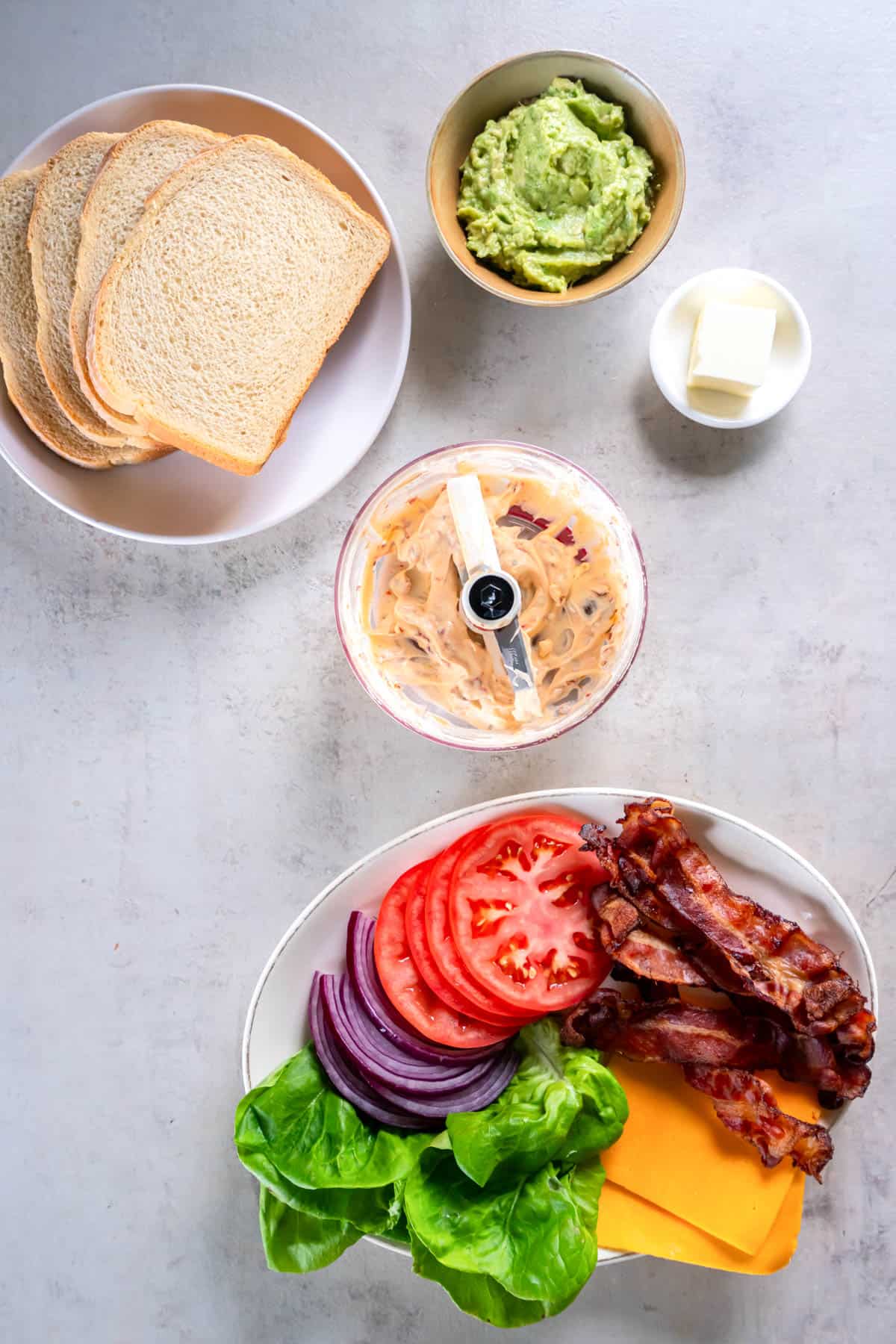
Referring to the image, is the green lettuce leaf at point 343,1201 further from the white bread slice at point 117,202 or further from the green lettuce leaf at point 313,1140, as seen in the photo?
the white bread slice at point 117,202

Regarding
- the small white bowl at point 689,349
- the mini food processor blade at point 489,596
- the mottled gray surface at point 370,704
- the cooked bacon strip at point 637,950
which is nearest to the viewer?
the mini food processor blade at point 489,596

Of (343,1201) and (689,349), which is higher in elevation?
(689,349)

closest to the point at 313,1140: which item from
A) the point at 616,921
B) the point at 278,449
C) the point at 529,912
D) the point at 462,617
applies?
the point at 529,912

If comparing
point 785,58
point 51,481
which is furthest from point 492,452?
point 785,58

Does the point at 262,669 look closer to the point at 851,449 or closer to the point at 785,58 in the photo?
the point at 851,449

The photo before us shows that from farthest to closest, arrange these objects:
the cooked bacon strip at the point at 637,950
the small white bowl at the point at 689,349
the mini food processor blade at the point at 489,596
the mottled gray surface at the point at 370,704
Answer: the mottled gray surface at the point at 370,704 → the small white bowl at the point at 689,349 → the cooked bacon strip at the point at 637,950 → the mini food processor blade at the point at 489,596

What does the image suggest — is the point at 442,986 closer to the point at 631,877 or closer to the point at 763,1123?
the point at 631,877

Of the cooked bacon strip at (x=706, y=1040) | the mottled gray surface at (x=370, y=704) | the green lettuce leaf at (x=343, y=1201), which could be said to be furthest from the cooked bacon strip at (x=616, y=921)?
the green lettuce leaf at (x=343, y=1201)
